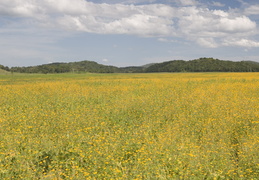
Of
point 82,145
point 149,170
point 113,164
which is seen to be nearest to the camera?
point 149,170

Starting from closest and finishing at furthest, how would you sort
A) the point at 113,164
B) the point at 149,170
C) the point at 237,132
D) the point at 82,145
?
the point at 149,170 → the point at 113,164 → the point at 82,145 → the point at 237,132

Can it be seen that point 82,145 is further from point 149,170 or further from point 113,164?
point 149,170

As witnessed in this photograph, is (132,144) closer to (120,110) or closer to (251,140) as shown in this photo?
(251,140)

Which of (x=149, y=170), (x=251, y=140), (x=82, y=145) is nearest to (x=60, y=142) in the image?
(x=82, y=145)

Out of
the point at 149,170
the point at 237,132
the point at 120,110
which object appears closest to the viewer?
the point at 149,170

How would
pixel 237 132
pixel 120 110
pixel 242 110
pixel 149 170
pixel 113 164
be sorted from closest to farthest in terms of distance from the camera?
1. pixel 149 170
2. pixel 113 164
3. pixel 237 132
4. pixel 242 110
5. pixel 120 110

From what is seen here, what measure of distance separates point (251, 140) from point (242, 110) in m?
4.59

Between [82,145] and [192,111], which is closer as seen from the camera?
[82,145]

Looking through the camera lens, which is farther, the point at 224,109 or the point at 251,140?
the point at 224,109

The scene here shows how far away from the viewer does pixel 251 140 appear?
847cm

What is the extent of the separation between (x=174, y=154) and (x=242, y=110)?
7.18m

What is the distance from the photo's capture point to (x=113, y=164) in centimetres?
689

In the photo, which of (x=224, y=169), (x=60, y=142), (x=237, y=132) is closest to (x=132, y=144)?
(x=60, y=142)

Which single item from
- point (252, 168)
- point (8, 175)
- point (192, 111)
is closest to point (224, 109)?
point (192, 111)
